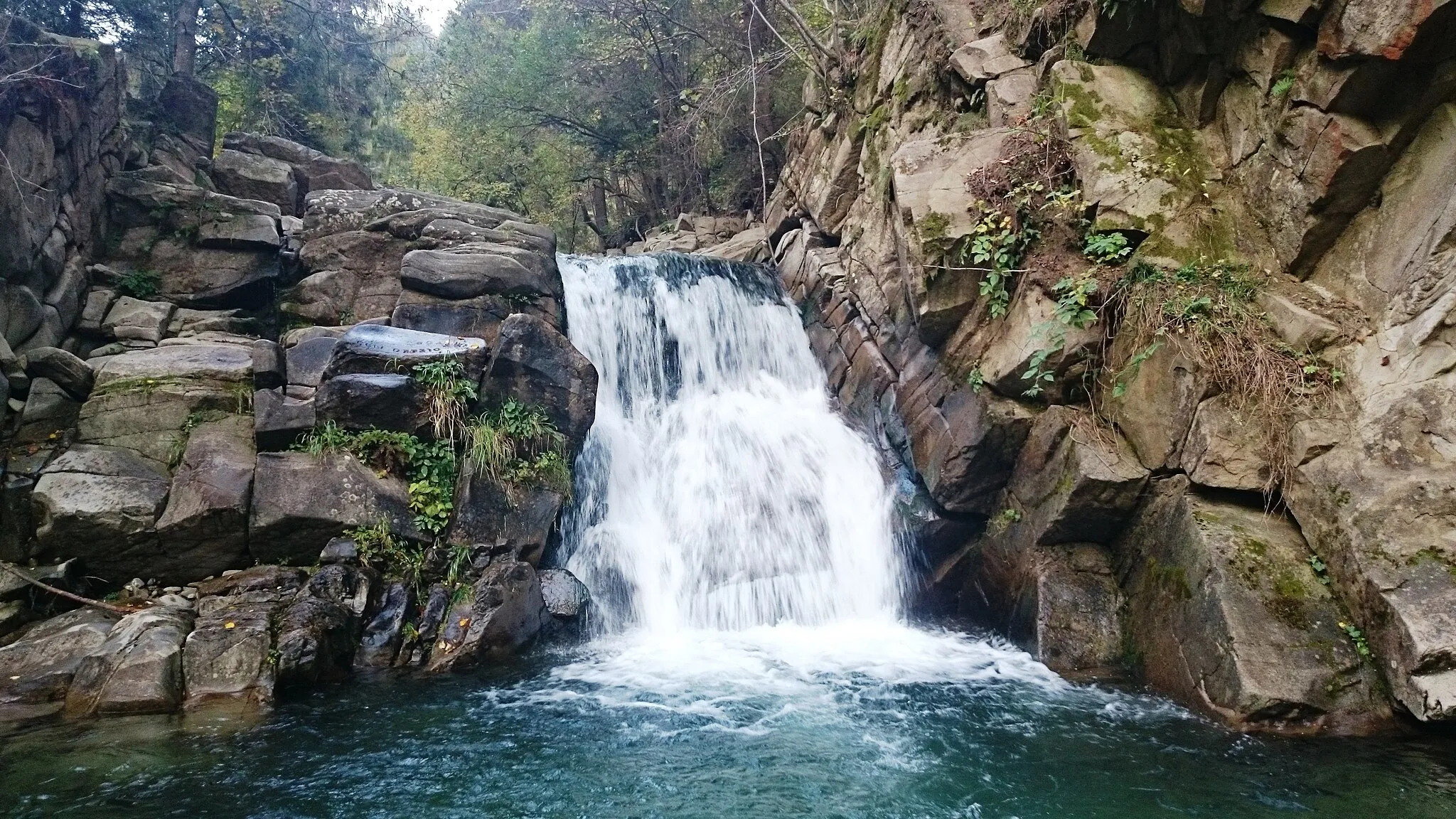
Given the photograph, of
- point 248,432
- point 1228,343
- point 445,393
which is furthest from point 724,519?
point 1228,343

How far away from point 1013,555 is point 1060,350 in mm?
2020

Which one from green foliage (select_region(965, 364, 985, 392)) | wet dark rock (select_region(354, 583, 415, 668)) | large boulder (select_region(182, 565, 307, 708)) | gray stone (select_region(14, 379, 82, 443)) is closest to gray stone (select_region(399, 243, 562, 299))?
gray stone (select_region(14, 379, 82, 443))

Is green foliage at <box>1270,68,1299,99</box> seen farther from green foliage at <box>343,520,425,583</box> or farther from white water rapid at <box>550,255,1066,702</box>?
green foliage at <box>343,520,425,583</box>

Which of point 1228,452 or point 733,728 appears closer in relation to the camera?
point 733,728

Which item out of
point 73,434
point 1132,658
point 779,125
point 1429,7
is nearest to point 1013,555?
point 1132,658

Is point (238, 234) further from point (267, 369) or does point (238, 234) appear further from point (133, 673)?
point (133, 673)

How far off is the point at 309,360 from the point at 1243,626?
899 cm

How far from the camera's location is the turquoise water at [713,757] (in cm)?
445

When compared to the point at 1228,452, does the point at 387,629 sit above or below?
below

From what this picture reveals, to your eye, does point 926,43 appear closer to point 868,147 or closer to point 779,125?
point 868,147

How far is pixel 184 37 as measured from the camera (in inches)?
538

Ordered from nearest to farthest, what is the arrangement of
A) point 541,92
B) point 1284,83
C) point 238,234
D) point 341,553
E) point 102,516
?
point 1284,83 → point 102,516 → point 341,553 → point 238,234 → point 541,92

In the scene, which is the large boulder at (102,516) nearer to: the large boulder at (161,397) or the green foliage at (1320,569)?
the large boulder at (161,397)

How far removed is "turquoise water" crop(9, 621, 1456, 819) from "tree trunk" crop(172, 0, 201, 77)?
1262 cm
